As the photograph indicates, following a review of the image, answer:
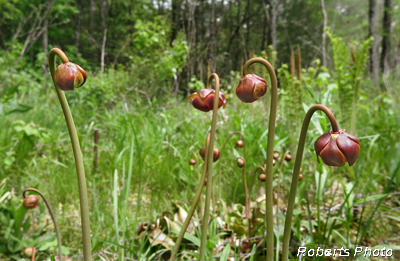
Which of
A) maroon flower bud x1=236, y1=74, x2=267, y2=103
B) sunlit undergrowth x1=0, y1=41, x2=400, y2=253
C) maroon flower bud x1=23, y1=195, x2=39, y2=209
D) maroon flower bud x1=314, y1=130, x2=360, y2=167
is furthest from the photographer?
sunlit undergrowth x1=0, y1=41, x2=400, y2=253

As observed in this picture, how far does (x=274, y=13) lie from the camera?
11.1 m

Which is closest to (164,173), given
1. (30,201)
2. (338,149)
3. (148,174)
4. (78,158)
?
(148,174)

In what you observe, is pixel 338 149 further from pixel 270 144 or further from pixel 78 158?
pixel 78 158

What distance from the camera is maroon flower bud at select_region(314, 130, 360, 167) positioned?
1.87ft

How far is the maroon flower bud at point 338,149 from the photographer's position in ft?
1.87

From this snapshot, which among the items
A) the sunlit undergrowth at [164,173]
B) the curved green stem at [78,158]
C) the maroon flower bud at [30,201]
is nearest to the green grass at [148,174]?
the sunlit undergrowth at [164,173]

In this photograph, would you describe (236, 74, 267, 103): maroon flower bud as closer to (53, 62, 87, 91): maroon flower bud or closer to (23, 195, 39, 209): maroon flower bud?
(53, 62, 87, 91): maroon flower bud

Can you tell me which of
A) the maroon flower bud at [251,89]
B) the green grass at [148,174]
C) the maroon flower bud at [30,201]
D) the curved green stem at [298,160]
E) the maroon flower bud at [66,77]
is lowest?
the green grass at [148,174]

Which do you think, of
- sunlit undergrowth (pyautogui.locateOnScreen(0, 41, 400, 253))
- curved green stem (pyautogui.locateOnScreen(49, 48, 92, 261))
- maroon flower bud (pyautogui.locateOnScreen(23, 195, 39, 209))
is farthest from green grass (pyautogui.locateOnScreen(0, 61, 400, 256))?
curved green stem (pyautogui.locateOnScreen(49, 48, 92, 261))

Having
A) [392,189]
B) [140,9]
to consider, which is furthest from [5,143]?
[140,9]

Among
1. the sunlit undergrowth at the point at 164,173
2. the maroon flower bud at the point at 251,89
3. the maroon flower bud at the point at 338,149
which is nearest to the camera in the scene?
the maroon flower bud at the point at 338,149

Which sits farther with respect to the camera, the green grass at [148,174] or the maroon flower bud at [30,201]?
the green grass at [148,174]

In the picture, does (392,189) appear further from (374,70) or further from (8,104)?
(374,70)

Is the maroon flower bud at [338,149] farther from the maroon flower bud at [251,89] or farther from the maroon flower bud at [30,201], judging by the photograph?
the maroon flower bud at [30,201]
